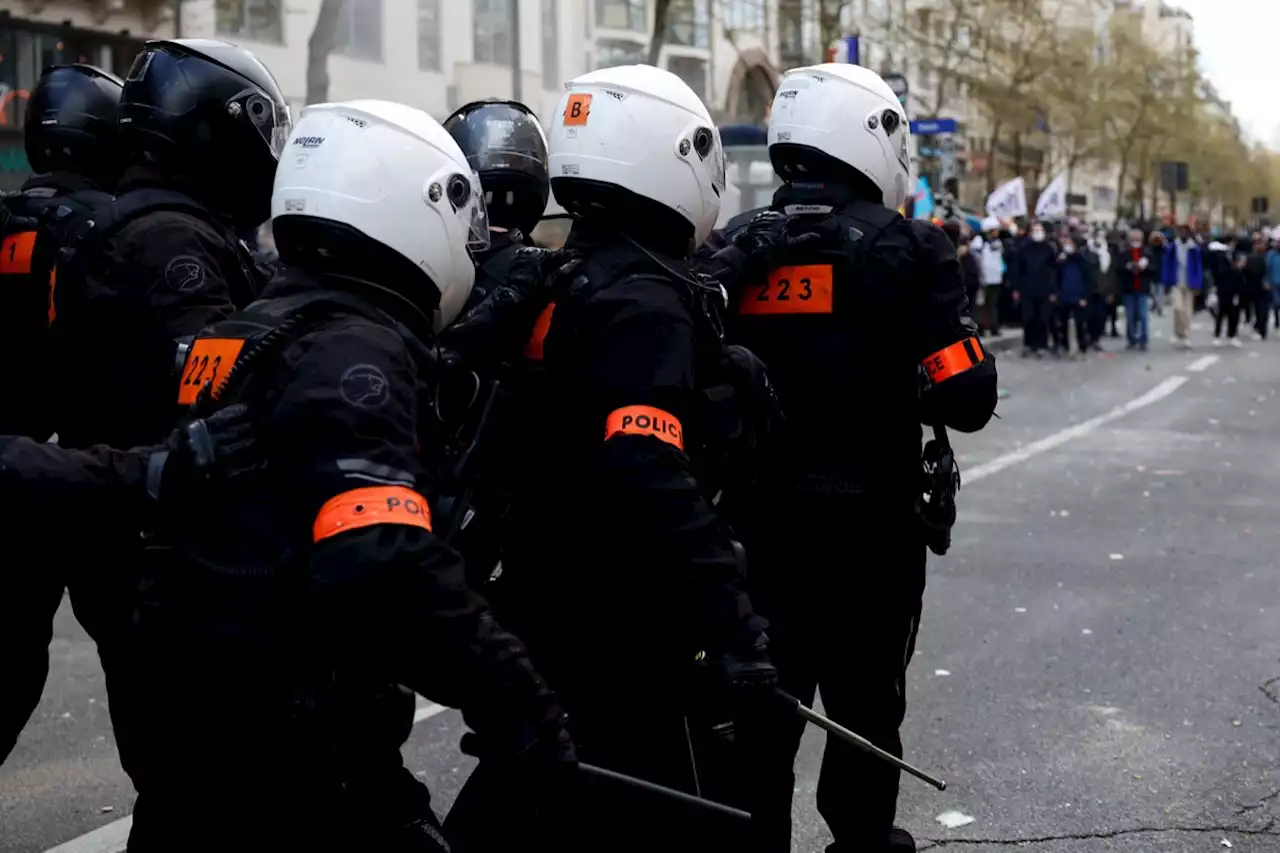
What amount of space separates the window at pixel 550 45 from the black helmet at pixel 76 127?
2981 cm

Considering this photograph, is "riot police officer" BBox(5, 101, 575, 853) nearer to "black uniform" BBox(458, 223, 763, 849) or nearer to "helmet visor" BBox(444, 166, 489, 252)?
"helmet visor" BBox(444, 166, 489, 252)

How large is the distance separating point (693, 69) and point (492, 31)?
453 inches

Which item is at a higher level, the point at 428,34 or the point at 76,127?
the point at 428,34

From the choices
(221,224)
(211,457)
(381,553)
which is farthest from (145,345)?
(381,553)

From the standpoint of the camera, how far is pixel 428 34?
1185 inches

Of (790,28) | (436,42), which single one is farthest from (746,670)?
(790,28)

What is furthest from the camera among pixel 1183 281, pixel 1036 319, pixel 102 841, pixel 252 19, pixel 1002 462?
pixel 1183 281

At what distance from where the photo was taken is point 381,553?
254cm

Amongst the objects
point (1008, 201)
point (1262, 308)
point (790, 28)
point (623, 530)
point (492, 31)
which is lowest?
point (1262, 308)

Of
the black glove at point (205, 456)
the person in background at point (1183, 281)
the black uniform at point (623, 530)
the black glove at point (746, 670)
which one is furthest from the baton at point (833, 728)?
the person in background at point (1183, 281)

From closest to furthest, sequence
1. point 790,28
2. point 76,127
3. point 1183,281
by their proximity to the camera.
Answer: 1. point 76,127
2. point 1183,281
3. point 790,28

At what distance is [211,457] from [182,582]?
229 mm

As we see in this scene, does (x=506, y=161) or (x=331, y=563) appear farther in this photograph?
(x=506, y=161)

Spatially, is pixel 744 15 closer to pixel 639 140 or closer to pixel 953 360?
pixel 953 360
